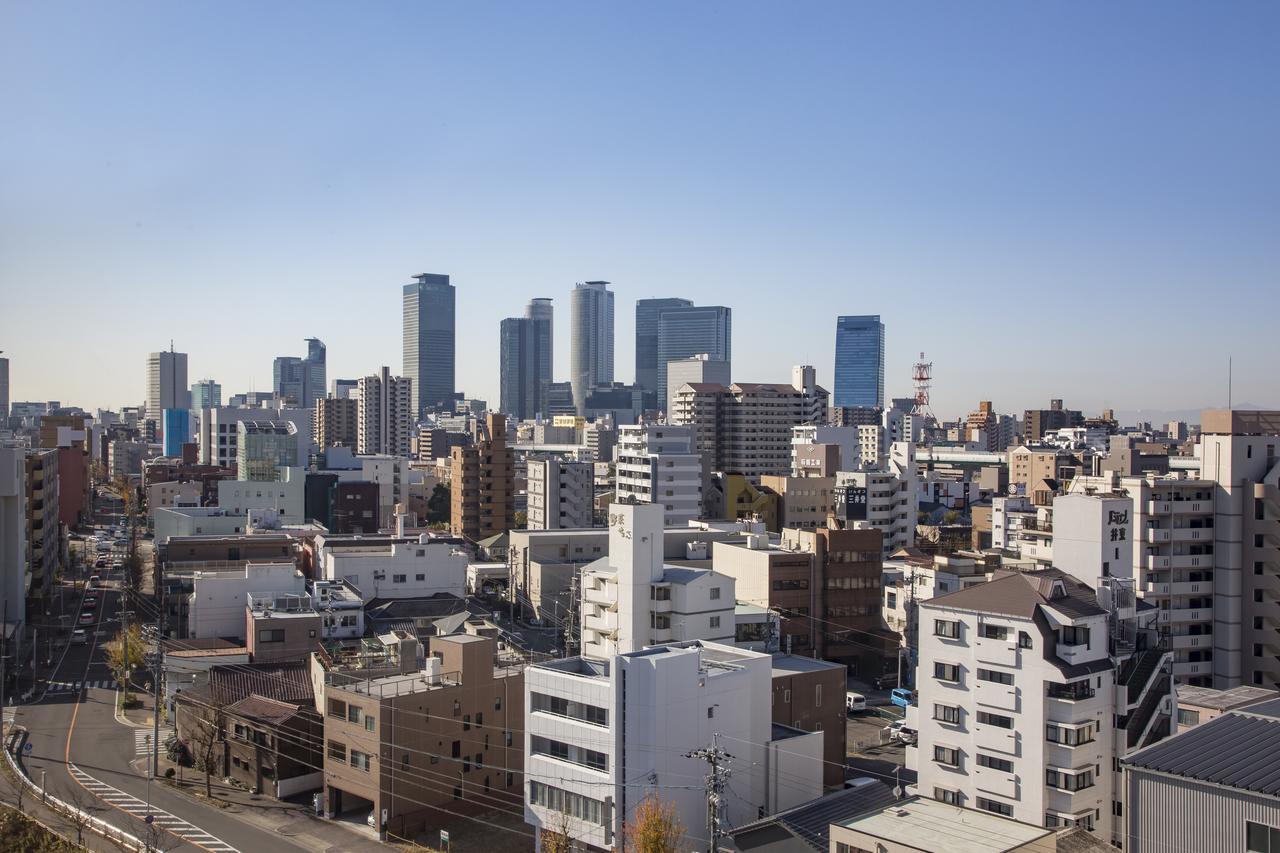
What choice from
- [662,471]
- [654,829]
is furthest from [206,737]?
[662,471]

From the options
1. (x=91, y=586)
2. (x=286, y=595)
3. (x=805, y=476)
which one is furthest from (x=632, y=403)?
(x=286, y=595)

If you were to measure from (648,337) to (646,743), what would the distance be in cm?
13641

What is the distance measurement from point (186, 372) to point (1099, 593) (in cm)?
11718

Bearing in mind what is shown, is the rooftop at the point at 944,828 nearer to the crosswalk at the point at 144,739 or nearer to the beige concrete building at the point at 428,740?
the beige concrete building at the point at 428,740

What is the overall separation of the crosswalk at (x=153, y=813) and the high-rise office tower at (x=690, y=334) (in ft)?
402

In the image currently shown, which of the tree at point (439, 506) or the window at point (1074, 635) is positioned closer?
the window at point (1074, 635)

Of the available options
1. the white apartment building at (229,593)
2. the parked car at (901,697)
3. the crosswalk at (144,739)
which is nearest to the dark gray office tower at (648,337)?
the white apartment building at (229,593)

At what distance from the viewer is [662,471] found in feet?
111

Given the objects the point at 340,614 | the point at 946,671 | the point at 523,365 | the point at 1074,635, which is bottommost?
the point at 340,614

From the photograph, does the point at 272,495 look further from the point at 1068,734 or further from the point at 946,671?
the point at 1068,734

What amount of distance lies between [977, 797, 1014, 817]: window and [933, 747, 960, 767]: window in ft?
1.45

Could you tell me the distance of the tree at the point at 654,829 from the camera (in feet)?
36.4

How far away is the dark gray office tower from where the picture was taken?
476 feet

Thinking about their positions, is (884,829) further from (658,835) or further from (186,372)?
(186,372)
